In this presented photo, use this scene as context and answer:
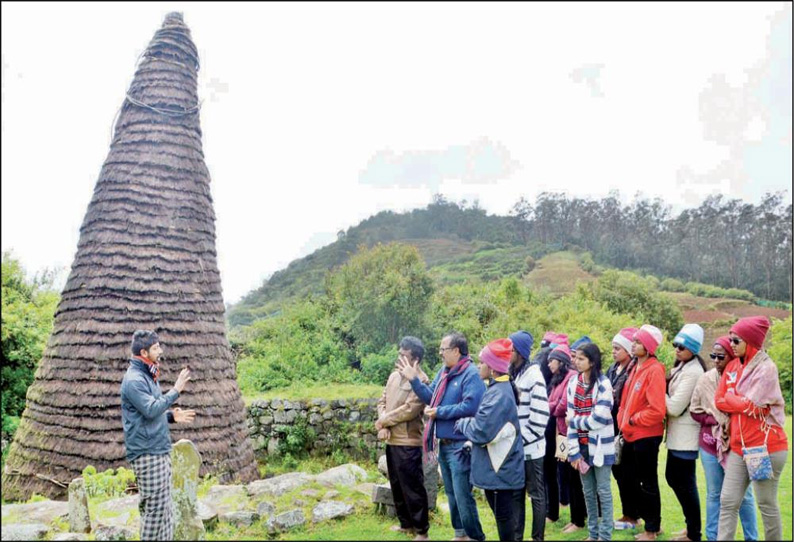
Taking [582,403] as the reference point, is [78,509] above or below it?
below

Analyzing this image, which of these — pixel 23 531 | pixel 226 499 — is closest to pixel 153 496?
pixel 23 531

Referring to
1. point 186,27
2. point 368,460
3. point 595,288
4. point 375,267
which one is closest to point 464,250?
point 595,288

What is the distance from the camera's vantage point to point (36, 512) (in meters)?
5.14

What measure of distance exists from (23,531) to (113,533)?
654mm

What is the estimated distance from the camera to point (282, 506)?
5398mm

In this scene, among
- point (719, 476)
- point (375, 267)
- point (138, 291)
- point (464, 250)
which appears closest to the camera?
point (719, 476)

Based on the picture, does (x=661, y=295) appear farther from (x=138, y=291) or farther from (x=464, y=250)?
(x=138, y=291)

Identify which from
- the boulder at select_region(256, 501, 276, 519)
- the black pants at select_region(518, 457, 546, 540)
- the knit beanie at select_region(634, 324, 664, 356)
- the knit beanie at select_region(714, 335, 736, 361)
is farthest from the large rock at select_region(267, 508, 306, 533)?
the knit beanie at select_region(714, 335, 736, 361)

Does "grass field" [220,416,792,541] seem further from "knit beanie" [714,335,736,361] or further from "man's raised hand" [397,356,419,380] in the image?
"knit beanie" [714,335,736,361]

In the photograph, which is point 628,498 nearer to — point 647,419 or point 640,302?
point 647,419

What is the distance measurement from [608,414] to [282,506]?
3.12 metres

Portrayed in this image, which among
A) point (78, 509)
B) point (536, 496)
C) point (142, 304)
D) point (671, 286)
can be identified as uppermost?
point (142, 304)

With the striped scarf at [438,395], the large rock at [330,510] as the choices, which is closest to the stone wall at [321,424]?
the large rock at [330,510]

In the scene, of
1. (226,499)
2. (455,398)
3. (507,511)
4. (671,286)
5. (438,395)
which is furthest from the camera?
(671,286)
